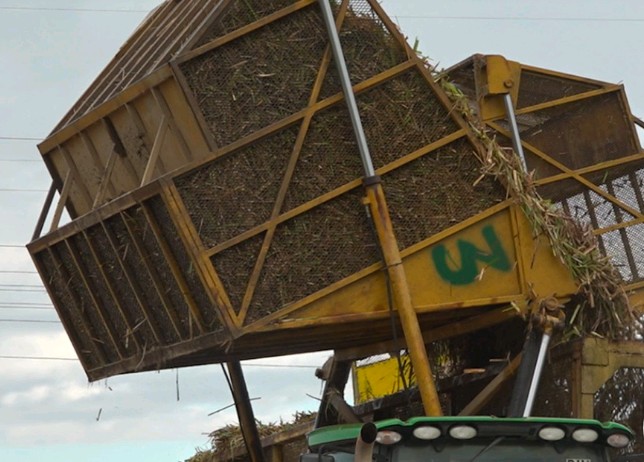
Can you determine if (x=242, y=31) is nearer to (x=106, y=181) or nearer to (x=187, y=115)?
(x=187, y=115)

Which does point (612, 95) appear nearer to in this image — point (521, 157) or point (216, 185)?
point (521, 157)

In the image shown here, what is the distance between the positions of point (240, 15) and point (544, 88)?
9.34ft

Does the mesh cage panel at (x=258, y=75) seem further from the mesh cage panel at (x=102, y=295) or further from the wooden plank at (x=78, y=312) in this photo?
the wooden plank at (x=78, y=312)

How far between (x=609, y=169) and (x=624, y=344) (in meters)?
1.91

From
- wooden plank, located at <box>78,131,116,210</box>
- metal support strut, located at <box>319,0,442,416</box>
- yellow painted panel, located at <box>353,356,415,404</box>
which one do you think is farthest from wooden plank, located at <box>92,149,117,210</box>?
yellow painted panel, located at <box>353,356,415,404</box>

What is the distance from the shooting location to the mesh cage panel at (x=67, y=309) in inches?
390

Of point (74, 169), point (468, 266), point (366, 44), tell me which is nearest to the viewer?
point (468, 266)

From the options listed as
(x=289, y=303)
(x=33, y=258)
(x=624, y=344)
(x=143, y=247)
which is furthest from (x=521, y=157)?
(x=33, y=258)

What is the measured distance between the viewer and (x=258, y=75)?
870 cm

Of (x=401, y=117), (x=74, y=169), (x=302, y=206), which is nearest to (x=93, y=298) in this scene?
(x=74, y=169)

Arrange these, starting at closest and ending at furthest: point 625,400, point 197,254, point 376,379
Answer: point 197,254
point 625,400
point 376,379

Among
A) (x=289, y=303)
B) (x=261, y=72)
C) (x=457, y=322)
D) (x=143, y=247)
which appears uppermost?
(x=261, y=72)

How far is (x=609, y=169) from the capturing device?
10.4m

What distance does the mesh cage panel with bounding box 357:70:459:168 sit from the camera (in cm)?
895
